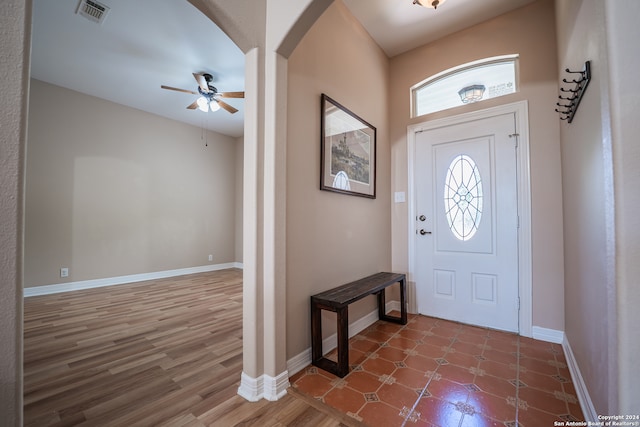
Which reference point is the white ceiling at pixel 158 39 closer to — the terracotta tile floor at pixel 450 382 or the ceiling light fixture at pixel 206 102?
the ceiling light fixture at pixel 206 102

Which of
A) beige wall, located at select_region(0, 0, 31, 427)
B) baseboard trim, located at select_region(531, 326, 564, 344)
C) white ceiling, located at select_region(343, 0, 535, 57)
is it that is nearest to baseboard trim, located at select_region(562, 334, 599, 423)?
baseboard trim, located at select_region(531, 326, 564, 344)

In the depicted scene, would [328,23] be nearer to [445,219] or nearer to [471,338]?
[445,219]

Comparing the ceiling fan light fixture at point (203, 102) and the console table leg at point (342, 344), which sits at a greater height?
the ceiling fan light fixture at point (203, 102)

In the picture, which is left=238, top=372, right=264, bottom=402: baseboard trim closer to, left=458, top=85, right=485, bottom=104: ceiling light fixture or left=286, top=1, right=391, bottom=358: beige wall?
left=286, top=1, right=391, bottom=358: beige wall

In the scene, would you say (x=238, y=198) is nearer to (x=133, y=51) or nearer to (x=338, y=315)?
(x=133, y=51)

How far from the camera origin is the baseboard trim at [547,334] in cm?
238

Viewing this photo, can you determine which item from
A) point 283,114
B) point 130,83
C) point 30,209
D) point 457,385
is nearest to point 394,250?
point 457,385

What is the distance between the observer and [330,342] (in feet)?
7.49

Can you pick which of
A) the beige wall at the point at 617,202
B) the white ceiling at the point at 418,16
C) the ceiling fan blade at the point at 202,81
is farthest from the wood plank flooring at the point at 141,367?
the white ceiling at the point at 418,16

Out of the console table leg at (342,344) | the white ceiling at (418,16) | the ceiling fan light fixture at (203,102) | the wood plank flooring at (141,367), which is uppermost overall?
the white ceiling at (418,16)

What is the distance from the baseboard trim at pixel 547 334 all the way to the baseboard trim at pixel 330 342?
1413 mm

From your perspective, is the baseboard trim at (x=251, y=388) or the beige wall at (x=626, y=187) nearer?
the beige wall at (x=626, y=187)

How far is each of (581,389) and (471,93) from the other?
2768 millimetres

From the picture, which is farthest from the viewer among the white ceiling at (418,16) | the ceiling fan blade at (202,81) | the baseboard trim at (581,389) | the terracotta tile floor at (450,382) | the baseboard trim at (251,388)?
the ceiling fan blade at (202,81)
